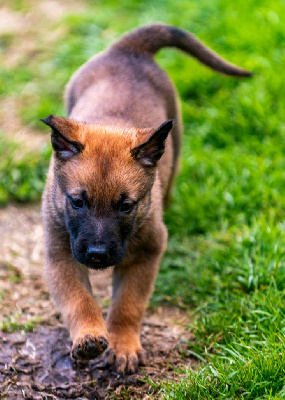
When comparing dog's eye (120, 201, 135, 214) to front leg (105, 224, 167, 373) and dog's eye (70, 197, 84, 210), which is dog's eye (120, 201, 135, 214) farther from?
front leg (105, 224, 167, 373)

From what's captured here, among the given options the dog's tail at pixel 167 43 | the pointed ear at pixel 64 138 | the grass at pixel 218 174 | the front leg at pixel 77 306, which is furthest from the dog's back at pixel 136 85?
the front leg at pixel 77 306

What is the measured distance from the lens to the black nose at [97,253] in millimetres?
3885

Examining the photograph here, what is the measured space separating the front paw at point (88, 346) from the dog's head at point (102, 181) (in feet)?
1.43

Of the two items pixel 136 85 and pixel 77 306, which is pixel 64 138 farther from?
pixel 136 85

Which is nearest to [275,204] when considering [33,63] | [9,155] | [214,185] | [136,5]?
[214,185]

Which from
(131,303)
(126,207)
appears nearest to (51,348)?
(131,303)

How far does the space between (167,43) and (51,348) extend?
10.4 ft

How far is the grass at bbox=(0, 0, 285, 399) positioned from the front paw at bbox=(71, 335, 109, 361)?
0.48m

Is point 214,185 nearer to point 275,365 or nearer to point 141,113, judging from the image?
point 141,113

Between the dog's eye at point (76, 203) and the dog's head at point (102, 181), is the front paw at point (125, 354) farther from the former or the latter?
the dog's eye at point (76, 203)

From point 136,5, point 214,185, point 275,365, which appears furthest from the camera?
point 136,5

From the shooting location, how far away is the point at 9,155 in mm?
7312

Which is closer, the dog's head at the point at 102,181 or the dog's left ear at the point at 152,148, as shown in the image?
the dog's head at the point at 102,181

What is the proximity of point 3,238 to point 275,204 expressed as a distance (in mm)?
2580
